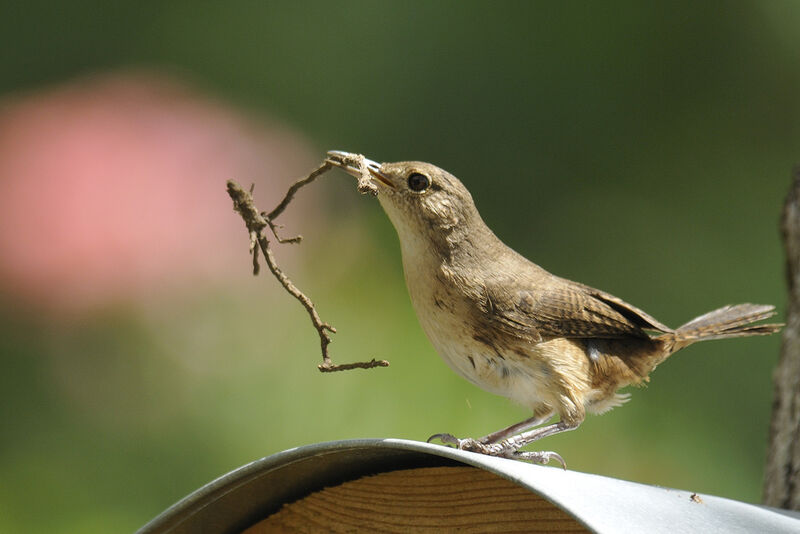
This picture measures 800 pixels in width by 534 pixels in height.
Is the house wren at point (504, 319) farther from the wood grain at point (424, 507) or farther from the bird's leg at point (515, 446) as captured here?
the wood grain at point (424, 507)

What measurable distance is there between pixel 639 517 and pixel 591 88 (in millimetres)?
3903

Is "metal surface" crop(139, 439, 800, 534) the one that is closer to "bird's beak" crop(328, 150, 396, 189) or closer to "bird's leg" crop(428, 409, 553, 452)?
"bird's leg" crop(428, 409, 553, 452)

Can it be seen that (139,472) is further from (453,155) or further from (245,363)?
(453,155)

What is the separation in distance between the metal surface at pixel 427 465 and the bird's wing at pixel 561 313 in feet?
1.53

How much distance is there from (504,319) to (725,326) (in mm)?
776

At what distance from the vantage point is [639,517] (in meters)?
1.64

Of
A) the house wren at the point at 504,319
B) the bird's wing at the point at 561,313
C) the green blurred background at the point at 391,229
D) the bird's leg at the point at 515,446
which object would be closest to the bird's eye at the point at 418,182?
the house wren at the point at 504,319

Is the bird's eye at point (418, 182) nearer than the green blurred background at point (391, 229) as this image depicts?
Yes

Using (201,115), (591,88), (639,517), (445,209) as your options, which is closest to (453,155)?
(591,88)

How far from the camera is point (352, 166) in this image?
2291 millimetres

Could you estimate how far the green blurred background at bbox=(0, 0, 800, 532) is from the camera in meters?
3.75

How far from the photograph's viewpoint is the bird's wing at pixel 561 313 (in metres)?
2.28

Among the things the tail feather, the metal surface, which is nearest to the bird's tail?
the tail feather

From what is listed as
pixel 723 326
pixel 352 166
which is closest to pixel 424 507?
pixel 352 166
